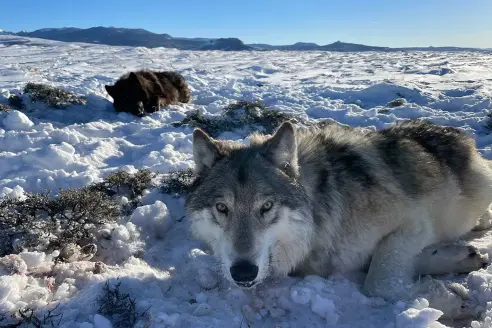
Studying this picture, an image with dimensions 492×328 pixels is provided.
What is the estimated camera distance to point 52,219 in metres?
4.18

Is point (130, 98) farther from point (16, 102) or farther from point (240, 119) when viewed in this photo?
point (240, 119)

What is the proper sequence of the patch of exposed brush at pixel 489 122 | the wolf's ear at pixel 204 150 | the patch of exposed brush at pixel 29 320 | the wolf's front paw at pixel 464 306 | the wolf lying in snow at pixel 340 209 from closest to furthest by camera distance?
the patch of exposed brush at pixel 29 320, the wolf's front paw at pixel 464 306, the wolf lying in snow at pixel 340 209, the wolf's ear at pixel 204 150, the patch of exposed brush at pixel 489 122

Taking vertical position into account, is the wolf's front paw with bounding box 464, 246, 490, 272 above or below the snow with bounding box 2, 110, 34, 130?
below

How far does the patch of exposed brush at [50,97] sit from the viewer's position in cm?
908

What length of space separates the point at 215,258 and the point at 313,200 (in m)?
0.99

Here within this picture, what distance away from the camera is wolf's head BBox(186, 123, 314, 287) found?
118 inches

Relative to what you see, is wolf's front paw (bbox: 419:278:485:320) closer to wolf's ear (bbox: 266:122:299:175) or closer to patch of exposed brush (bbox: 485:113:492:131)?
wolf's ear (bbox: 266:122:299:175)

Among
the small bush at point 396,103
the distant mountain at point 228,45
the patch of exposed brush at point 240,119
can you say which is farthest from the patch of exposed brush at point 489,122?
the distant mountain at point 228,45

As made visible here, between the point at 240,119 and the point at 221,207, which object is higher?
the point at 221,207

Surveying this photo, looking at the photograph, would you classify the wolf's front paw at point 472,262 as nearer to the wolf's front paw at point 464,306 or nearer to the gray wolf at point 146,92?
the wolf's front paw at point 464,306

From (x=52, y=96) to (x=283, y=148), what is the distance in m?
7.61

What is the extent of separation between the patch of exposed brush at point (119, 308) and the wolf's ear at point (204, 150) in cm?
125

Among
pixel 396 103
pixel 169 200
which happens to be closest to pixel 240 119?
pixel 169 200

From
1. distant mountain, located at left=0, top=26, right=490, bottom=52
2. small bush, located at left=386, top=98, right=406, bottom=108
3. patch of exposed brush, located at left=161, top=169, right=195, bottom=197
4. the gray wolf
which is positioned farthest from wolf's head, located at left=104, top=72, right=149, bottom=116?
distant mountain, located at left=0, top=26, right=490, bottom=52
